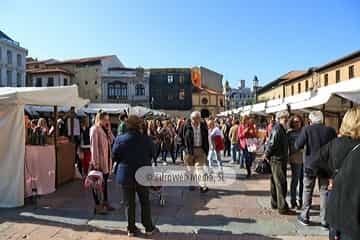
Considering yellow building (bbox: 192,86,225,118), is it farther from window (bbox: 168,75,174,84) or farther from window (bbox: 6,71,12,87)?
window (bbox: 6,71,12,87)

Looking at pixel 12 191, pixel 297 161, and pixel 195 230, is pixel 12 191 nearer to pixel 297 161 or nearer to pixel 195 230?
pixel 195 230

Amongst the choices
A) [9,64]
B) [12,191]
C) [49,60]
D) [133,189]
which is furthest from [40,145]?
[49,60]

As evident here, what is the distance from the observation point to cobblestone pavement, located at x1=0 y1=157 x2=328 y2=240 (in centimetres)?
454

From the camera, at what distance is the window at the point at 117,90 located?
51844 mm

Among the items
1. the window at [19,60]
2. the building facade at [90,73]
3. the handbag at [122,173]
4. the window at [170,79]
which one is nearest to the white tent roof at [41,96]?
the handbag at [122,173]

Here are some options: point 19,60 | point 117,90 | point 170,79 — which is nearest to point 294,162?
point 117,90

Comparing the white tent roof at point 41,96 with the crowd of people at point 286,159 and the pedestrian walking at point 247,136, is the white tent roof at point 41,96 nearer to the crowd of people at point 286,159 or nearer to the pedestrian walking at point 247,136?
the crowd of people at point 286,159

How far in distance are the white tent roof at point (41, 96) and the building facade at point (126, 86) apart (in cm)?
4393

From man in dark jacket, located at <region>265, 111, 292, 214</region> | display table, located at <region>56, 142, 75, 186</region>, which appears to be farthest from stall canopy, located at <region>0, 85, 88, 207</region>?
man in dark jacket, located at <region>265, 111, 292, 214</region>

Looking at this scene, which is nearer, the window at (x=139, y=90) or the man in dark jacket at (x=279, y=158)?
the man in dark jacket at (x=279, y=158)

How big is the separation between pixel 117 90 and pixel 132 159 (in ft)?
160

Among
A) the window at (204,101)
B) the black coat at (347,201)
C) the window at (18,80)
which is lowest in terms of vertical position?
the black coat at (347,201)

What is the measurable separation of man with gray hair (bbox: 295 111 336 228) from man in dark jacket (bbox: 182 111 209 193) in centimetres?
252

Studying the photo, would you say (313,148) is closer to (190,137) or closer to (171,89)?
(190,137)
